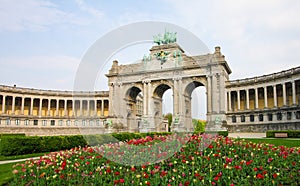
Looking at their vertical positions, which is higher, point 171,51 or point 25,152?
point 171,51

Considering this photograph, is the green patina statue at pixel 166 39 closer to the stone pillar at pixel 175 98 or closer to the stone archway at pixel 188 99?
the stone pillar at pixel 175 98

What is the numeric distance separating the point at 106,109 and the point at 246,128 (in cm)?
4226

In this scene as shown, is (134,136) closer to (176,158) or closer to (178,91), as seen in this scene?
(176,158)

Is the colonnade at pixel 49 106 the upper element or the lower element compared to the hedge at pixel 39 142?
upper

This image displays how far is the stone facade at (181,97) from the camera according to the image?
56.4m

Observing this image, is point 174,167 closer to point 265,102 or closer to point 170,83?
point 170,83

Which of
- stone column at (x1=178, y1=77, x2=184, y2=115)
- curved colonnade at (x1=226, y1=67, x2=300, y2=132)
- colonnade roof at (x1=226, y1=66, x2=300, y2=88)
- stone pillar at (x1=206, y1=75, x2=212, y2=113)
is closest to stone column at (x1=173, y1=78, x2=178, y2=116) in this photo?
stone column at (x1=178, y1=77, x2=184, y2=115)

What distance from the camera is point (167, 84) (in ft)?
203

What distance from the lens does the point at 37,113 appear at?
78.0 m

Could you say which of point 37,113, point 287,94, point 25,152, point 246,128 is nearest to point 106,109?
point 37,113

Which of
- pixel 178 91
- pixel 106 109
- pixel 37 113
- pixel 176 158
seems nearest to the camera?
pixel 176 158

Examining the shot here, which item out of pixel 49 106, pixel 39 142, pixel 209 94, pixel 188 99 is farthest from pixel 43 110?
pixel 39 142

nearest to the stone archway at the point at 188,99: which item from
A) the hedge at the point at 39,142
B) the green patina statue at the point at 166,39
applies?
the green patina statue at the point at 166,39

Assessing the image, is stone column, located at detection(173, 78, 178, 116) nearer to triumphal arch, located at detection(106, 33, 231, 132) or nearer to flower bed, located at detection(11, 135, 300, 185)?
triumphal arch, located at detection(106, 33, 231, 132)
